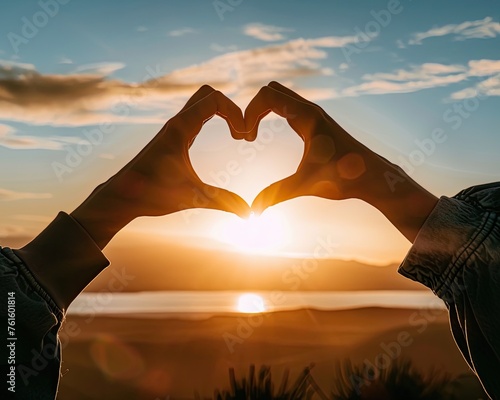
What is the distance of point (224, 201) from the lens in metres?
1.76

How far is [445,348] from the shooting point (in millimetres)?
7973

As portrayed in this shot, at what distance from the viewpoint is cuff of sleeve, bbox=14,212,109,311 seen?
139 cm

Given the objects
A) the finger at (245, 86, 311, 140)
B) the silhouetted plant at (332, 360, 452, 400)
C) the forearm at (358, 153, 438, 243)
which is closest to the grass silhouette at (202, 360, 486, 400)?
the silhouetted plant at (332, 360, 452, 400)

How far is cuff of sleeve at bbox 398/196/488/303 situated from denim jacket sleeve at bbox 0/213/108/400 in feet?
2.76

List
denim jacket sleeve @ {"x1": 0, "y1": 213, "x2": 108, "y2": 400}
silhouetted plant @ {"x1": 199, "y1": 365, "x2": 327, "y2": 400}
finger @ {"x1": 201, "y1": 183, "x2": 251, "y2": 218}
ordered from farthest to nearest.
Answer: silhouetted plant @ {"x1": 199, "y1": 365, "x2": 327, "y2": 400} < finger @ {"x1": 201, "y1": 183, "x2": 251, "y2": 218} < denim jacket sleeve @ {"x1": 0, "y1": 213, "x2": 108, "y2": 400}

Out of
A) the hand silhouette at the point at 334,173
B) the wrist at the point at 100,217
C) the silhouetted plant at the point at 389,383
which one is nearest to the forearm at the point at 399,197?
the hand silhouette at the point at 334,173

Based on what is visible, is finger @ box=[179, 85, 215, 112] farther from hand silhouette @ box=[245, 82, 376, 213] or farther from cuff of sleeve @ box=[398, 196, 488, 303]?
cuff of sleeve @ box=[398, 196, 488, 303]

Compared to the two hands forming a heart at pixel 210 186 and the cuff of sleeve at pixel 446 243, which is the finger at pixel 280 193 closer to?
the two hands forming a heart at pixel 210 186

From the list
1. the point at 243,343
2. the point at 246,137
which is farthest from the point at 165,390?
the point at 246,137

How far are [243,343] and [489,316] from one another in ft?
21.6

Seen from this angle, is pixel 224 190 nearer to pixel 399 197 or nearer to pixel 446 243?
pixel 399 197

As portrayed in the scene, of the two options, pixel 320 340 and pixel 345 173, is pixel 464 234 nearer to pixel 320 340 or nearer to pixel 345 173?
pixel 345 173

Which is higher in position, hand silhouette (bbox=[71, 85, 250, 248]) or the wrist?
hand silhouette (bbox=[71, 85, 250, 248])

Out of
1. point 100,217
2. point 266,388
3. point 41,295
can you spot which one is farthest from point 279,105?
point 266,388
